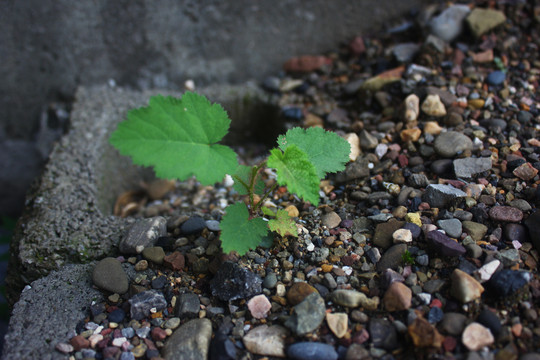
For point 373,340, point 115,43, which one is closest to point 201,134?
point 373,340

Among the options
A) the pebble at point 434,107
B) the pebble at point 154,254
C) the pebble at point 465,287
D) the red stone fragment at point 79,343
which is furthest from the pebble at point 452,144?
the red stone fragment at point 79,343

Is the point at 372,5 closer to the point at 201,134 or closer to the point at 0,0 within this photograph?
the point at 201,134

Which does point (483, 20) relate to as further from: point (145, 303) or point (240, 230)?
point (145, 303)

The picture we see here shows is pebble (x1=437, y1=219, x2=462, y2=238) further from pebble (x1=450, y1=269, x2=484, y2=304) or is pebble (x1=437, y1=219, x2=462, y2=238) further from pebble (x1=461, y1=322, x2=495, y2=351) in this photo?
pebble (x1=461, y1=322, x2=495, y2=351)

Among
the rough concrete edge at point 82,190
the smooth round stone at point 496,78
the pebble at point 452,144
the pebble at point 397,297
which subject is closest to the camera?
the pebble at point 397,297

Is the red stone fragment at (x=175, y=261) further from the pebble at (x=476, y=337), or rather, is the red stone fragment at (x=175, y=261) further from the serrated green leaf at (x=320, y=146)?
the pebble at (x=476, y=337)

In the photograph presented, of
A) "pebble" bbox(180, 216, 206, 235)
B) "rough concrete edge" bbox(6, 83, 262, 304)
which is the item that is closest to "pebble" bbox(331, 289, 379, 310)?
"pebble" bbox(180, 216, 206, 235)

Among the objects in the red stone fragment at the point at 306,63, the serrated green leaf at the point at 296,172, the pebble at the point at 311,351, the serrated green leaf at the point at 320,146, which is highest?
the serrated green leaf at the point at 296,172
